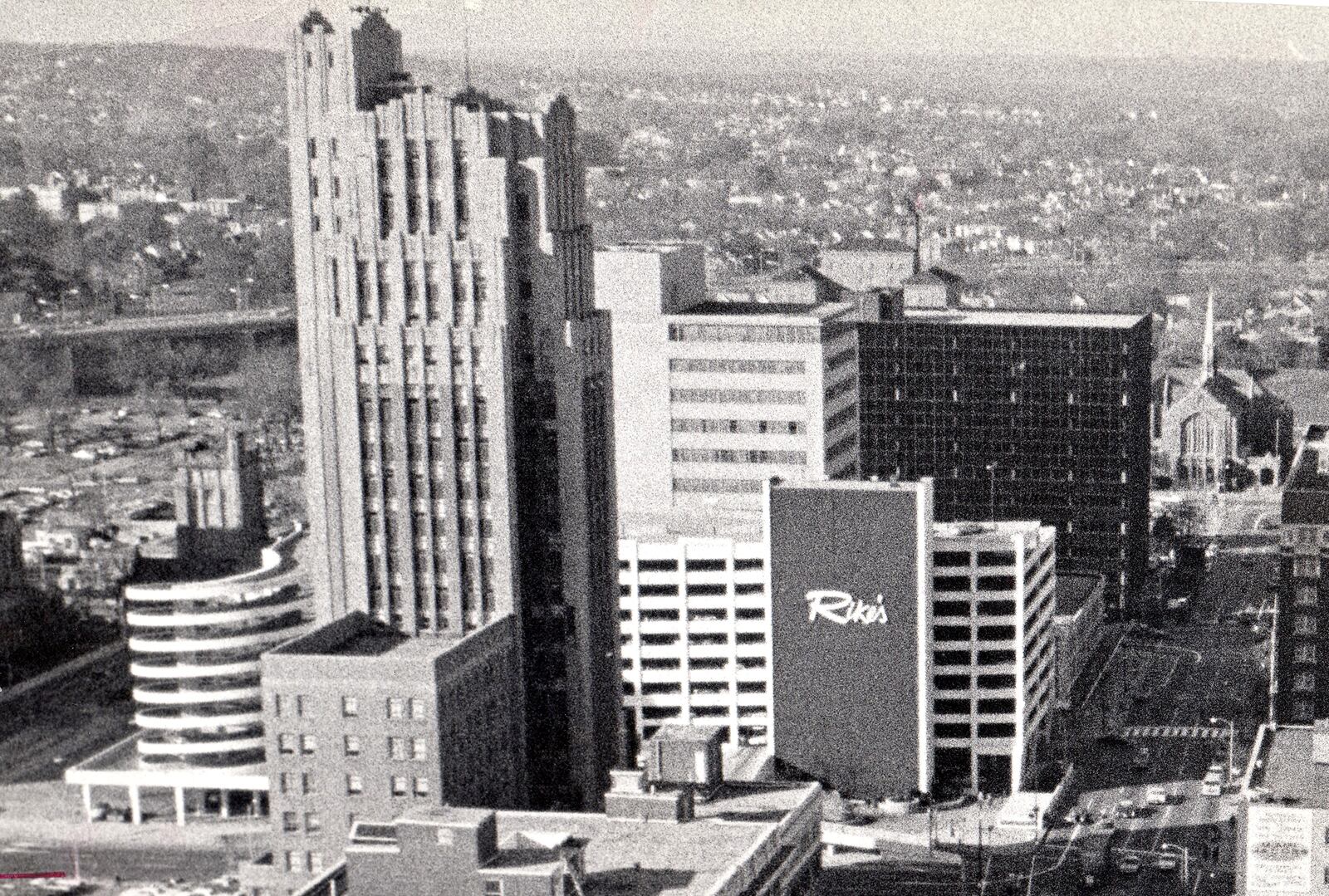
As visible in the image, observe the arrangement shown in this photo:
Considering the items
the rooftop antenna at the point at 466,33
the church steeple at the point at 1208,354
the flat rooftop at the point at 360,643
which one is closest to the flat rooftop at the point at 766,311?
the rooftop antenna at the point at 466,33

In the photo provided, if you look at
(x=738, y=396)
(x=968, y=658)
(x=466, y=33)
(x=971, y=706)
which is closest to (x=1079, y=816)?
(x=971, y=706)

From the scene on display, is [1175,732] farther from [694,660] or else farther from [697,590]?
[697,590]

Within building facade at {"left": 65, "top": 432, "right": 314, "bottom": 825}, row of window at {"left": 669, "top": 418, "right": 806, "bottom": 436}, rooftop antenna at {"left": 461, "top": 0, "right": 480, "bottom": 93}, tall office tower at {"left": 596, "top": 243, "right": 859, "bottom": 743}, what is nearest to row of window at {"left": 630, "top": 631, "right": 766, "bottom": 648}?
tall office tower at {"left": 596, "top": 243, "right": 859, "bottom": 743}

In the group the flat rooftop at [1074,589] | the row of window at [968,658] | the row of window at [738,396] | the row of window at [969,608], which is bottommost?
the flat rooftop at [1074,589]

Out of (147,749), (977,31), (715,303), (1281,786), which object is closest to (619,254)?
(715,303)

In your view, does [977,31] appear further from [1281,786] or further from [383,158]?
[1281,786]

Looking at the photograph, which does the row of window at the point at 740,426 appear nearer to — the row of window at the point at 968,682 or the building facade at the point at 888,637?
the building facade at the point at 888,637
